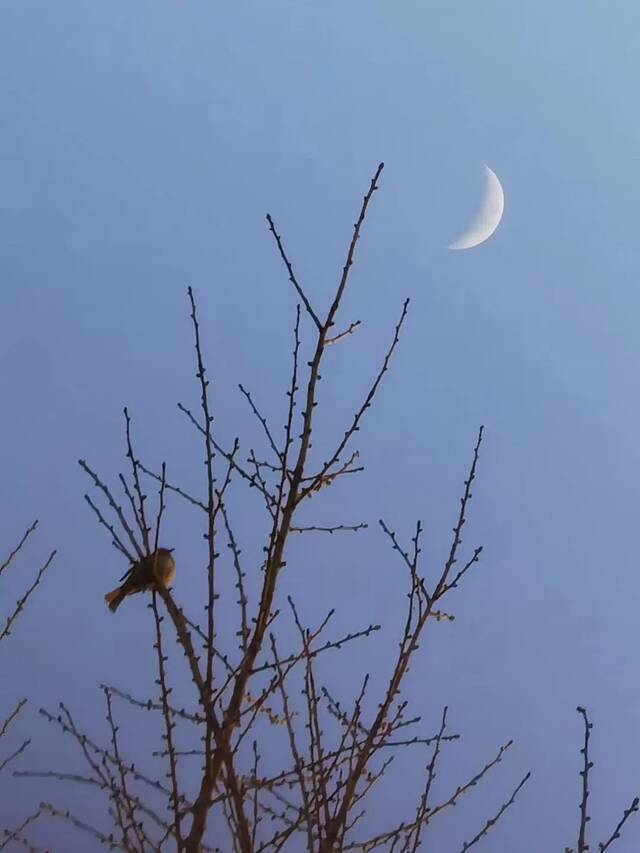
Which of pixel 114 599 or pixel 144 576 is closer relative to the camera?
pixel 144 576

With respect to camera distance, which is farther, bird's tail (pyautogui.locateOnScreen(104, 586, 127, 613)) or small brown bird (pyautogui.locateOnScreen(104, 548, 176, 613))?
bird's tail (pyautogui.locateOnScreen(104, 586, 127, 613))

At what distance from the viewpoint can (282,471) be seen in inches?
133

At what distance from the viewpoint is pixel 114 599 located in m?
6.19

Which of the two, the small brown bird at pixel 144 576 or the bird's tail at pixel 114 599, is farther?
the bird's tail at pixel 114 599

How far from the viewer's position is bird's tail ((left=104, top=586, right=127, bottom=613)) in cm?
602

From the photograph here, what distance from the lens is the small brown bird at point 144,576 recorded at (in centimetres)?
292

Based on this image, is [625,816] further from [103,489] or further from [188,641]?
[103,489]

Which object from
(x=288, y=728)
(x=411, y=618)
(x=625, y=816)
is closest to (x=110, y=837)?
(x=288, y=728)

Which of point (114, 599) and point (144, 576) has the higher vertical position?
point (114, 599)

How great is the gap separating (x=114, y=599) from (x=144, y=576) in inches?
110

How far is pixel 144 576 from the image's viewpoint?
11.7 ft

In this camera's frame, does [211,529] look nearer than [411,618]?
Yes

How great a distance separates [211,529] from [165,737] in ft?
2.62

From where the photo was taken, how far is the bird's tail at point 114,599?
6016mm
